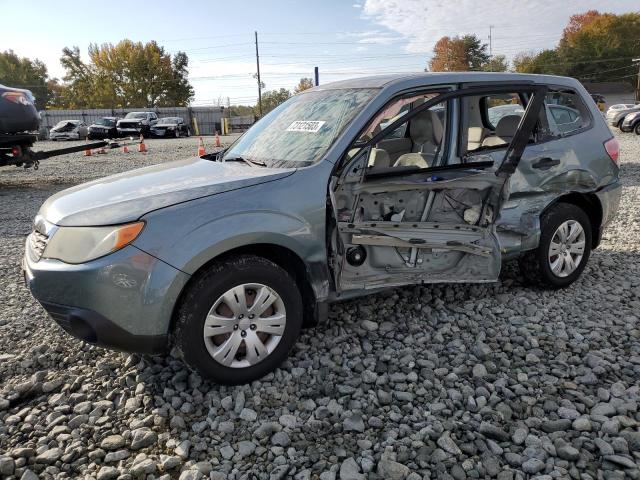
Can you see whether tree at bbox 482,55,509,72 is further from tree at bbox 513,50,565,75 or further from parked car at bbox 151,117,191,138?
parked car at bbox 151,117,191,138

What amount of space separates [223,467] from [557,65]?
7995 cm

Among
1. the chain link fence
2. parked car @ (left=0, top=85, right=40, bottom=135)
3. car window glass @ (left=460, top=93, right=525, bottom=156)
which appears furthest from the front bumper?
the chain link fence

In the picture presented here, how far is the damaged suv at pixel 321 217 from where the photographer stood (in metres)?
2.62

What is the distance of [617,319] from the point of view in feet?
12.2

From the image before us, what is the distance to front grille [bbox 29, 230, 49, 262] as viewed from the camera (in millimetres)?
2852

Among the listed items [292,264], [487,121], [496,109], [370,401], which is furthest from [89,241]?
[496,109]


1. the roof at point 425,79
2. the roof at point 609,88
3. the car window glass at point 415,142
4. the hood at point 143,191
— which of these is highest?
the roof at point 609,88

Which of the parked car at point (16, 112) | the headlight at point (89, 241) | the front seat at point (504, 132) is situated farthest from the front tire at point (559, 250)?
the parked car at point (16, 112)

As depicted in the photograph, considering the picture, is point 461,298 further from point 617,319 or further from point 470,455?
point 470,455

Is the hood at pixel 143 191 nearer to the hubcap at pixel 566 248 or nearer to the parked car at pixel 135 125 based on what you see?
the hubcap at pixel 566 248

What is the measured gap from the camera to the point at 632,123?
22266 mm

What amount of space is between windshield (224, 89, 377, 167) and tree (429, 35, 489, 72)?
7652 centimetres

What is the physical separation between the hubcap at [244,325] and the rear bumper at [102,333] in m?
0.28

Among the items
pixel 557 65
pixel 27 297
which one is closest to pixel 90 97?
pixel 557 65
